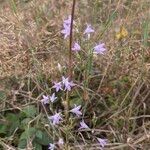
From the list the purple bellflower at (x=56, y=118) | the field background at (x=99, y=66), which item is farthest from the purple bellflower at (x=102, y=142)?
the purple bellflower at (x=56, y=118)

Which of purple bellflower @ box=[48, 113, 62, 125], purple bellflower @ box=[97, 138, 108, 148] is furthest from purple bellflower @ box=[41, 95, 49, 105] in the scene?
purple bellflower @ box=[97, 138, 108, 148]

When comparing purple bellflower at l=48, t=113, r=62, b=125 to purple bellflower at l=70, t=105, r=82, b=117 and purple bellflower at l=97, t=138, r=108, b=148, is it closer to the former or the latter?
purple bellflower at l=70, t=105, r=82, b=117

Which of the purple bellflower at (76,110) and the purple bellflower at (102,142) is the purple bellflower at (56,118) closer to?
the purple bellflower at (76,110)

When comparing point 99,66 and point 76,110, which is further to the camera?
point 99,66

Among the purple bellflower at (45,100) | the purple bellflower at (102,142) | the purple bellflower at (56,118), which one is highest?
the purple bellflower at (45,100)

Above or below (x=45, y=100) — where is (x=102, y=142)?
below

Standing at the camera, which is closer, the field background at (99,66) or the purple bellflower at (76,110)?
the purple bellflower at (76,110)

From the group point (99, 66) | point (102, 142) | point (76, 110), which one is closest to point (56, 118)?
point (76, 110)

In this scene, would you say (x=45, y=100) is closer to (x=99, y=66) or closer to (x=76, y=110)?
(x=76, y=110)

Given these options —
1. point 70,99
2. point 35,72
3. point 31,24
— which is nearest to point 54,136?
point 70,99
